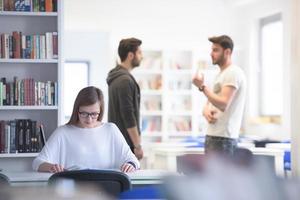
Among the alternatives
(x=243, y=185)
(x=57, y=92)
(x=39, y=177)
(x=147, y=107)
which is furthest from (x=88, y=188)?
(x=147, y=107)

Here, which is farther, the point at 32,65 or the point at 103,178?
the point at 32,65

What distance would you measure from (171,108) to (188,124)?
0.37 m

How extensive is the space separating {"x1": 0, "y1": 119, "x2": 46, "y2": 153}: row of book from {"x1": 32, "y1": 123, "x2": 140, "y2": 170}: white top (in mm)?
1162

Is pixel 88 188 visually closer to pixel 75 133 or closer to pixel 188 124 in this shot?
pixel 75 133

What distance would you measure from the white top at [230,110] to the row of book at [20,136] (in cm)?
137

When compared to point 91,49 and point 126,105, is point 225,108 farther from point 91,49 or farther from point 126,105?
point 91,49

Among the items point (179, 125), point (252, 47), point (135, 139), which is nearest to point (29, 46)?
point (135, 139)

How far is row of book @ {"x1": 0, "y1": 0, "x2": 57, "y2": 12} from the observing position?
5.02 m

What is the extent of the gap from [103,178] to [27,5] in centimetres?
252

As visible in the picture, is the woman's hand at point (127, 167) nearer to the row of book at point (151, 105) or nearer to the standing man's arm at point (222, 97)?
the standing man's arm at point (222, 97)

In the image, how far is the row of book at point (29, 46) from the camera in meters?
4.97

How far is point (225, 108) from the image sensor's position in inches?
181

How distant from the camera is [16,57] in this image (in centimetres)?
499

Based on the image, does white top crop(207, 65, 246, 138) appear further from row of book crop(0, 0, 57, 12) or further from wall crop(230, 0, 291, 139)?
wall crop(230, 0, 291, 139)
